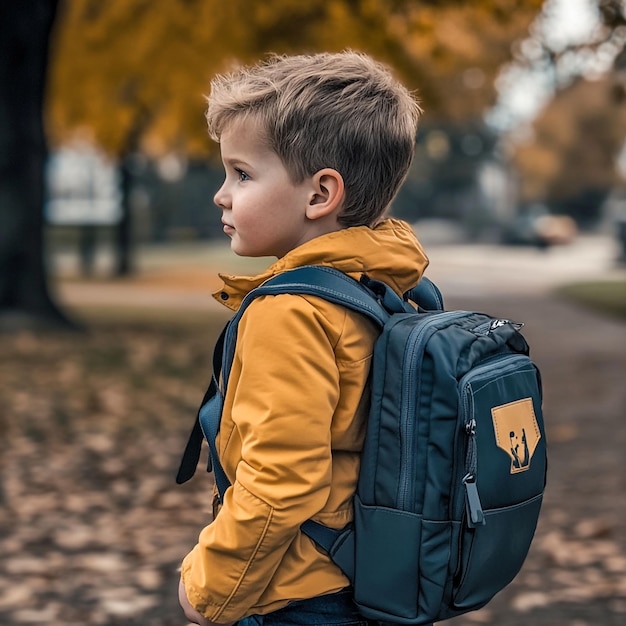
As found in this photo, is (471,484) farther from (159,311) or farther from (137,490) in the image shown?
(159,311)

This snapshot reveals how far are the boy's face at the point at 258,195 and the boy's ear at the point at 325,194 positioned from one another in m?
0.01

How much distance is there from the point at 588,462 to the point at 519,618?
9.27ft

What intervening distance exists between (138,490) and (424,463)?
4370 millimetres

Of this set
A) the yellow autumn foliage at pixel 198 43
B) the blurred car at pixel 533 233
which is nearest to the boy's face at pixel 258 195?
the yellow autumn foliage at pixel 198 43

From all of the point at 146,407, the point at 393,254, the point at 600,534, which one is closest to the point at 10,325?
the point at 146,407

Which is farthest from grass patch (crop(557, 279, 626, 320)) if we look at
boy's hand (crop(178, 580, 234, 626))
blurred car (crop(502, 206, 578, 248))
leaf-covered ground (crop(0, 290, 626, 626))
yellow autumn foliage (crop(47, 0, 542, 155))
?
blurred car (crop(502, 206, 578, 248))

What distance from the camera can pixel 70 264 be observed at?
92.2ft

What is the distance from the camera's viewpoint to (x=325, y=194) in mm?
1854

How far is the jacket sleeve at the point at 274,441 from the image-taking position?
5.63 ft

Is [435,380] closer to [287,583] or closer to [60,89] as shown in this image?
[287,583]

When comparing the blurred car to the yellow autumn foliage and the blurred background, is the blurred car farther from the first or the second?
the yellow autumn foliage

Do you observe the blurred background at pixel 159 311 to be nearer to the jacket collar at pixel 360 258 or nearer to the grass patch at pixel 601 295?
the grass patch at pixel 601 295

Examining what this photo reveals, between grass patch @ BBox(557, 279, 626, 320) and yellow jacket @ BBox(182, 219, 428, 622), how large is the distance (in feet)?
48.0

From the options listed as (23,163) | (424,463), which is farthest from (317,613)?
(23,163)
